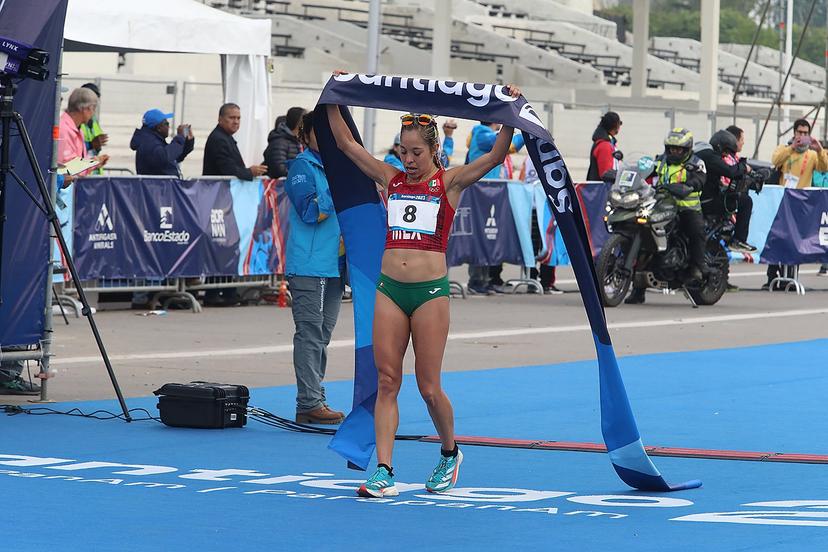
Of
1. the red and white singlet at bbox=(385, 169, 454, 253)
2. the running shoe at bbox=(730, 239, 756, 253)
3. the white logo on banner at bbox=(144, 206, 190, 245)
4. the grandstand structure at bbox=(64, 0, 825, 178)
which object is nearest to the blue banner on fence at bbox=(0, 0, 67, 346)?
the red and white singlet at bbox=(385, 169, 454, 253)

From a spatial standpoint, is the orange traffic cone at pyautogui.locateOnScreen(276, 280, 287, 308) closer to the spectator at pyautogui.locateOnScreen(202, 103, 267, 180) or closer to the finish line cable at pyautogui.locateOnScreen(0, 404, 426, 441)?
the spectator at pyautogui.locateOnScreen(202, 103, 267, 180)

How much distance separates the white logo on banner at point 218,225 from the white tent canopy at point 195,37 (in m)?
1.91

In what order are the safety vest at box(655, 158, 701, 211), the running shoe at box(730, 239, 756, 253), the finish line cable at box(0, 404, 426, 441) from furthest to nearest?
the running shoe at box(730, 239, 756, 253) < the safety vest at box(655, 158, 701, 211) < the finish line cable at box(0, 404, 426, 441)

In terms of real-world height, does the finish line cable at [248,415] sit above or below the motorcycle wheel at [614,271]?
below

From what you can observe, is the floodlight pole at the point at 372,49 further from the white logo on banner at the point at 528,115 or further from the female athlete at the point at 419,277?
the female athlete at the point at 419,277

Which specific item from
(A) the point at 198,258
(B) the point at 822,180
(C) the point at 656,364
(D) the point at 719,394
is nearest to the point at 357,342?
(D) the point at 719,394

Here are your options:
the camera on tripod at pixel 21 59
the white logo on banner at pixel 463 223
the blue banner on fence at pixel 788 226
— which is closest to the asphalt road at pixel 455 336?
the white logo on banner at pixel 463 223

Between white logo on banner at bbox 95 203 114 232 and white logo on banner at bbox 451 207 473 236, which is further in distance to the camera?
white logo on banner at bbox 451 207 473 236

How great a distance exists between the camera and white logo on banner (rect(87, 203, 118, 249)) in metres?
17.1

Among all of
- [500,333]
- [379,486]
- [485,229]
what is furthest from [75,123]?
[379,486]

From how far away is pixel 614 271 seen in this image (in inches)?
778

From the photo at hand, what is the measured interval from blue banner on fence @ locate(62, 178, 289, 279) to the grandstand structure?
1799 centimetres

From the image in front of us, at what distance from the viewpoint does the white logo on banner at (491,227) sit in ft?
69.7

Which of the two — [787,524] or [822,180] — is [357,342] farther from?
[822,180]
